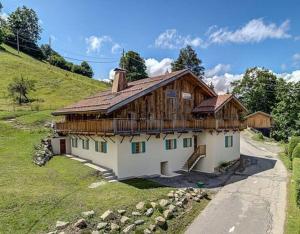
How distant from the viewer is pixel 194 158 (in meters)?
30.6

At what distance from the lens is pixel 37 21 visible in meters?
116

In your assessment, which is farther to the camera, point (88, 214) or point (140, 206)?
point (140, 206)

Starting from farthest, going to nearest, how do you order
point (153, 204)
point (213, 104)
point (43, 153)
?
point (213, 104) < point (43, 153) < point (153, 204)

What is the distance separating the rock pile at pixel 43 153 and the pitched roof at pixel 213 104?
16.2 meters

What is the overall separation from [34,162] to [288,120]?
3998 cm

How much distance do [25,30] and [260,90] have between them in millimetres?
85955

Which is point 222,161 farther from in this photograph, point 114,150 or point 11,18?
point 11,18

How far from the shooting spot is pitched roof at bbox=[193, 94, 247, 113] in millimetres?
30594

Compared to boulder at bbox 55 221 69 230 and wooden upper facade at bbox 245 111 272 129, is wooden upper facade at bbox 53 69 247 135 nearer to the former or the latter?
boulder at bbox 55 221 69 230

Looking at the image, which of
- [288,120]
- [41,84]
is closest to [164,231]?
[288,120]

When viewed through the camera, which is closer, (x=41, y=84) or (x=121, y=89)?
(x=121, y=89)

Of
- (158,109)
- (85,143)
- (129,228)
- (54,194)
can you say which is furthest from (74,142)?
(129,228)

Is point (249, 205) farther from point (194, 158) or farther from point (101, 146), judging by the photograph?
point (101, 146)

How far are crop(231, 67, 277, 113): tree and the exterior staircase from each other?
44.3m
